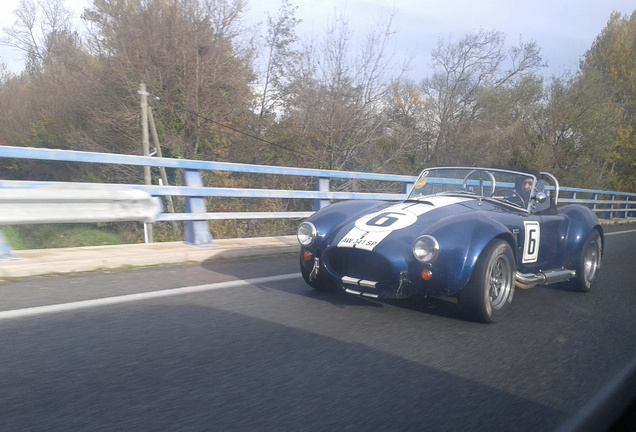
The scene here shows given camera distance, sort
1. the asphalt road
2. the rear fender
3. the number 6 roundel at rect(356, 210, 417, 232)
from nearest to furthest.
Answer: the asphalt road, the number 6 roundel at rect(356, 210, 417, 232), the rear fender

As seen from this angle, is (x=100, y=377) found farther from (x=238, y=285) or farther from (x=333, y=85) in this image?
(x=333, y=85)

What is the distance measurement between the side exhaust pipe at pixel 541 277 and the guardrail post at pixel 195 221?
4222 millimetres

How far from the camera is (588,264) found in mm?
6625

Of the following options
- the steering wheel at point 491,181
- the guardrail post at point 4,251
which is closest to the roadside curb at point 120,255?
the guardrail post at point 4,251

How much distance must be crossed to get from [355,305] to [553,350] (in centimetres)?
170

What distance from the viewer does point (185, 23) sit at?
78.4 feet

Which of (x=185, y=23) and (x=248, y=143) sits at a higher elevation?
(x=185, y=23)

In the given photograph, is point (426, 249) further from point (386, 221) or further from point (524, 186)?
point (524, 186)

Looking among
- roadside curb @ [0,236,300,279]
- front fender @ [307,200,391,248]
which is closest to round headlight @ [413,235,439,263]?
front fender @ [307,200,391,248]

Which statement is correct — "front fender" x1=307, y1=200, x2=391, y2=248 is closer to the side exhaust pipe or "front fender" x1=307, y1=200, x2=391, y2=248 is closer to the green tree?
the side exhaust pipe

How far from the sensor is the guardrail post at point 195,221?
301 inches

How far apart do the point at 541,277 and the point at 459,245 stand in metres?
1.54

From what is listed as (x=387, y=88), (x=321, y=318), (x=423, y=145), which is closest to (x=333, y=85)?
(x=387, y=88)

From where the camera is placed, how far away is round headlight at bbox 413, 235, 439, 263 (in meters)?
4.41
